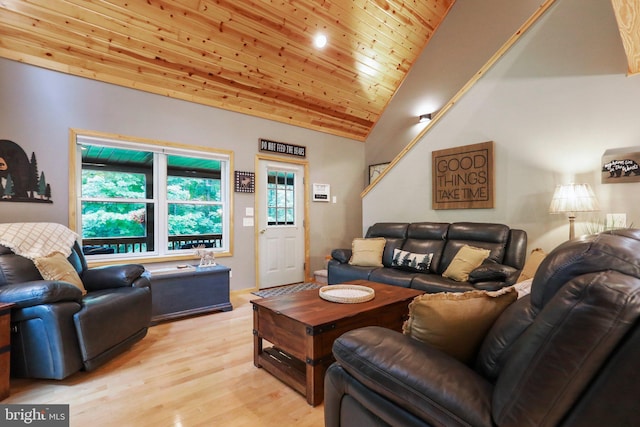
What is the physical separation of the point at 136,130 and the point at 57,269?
1.88 meters

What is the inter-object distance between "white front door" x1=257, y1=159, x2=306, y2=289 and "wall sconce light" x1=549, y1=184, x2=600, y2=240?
3.48 metres

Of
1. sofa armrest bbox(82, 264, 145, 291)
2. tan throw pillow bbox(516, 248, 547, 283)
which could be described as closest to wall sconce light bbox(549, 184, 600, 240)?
tan throw pillow bbox(516, 248, 547, 283)

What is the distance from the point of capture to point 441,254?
3.54 meters

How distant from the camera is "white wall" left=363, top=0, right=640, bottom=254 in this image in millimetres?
2756

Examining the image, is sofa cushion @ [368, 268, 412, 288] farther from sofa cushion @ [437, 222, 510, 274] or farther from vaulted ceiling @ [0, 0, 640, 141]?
vaulted ceiling @ [0, 0, 640, 141]

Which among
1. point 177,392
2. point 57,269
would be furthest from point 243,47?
point 177,392

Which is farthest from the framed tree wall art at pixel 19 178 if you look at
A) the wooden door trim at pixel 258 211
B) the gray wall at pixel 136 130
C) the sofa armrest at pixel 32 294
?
the wooden door trim at pixel 258 211

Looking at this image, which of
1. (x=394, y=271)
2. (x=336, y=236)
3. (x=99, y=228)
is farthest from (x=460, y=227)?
(x=99, y=228)

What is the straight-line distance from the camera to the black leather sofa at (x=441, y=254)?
9.28 ft

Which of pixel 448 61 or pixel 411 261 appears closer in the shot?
pixel 411 261

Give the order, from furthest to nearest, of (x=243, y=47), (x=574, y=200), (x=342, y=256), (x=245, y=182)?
1. (x=245, y=182)
2. (x=342, y=256)
3. (x=243, y=47)
4. (x=574, y=200)

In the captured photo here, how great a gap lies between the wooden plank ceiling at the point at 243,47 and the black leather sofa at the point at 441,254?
2.42 meters

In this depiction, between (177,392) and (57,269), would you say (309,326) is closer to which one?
(177,392)

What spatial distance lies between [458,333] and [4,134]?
4.15 metres
